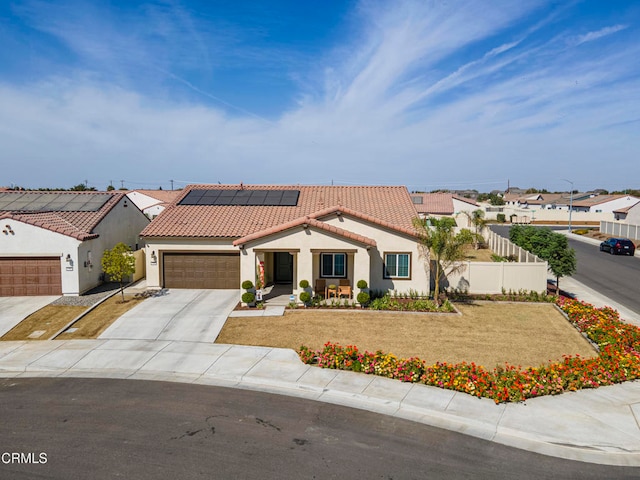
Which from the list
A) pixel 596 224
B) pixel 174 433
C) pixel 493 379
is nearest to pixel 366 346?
pixel 493 379

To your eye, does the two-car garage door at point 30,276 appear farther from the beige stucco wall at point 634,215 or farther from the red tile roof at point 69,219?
the beige stucco wall at point 634,215

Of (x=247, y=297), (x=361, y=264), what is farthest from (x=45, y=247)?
(x=361, y=264)

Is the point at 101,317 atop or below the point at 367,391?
atop

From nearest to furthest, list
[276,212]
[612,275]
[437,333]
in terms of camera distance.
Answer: [437,333]
[276,212]
[612,275]

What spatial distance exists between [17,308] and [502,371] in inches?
806

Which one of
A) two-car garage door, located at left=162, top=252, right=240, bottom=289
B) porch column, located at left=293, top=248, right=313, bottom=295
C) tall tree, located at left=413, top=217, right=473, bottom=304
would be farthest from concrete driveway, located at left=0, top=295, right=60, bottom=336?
tall tree, located at left=413, top=217, right=473, bottom=304

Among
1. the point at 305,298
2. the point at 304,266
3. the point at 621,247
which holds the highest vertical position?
the point at 304,266

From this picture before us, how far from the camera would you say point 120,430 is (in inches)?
416

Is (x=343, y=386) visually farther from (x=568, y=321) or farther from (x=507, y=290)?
(x=507, y=290)

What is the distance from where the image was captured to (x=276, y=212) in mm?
27391

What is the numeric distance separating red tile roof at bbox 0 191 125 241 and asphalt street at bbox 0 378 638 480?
11584mm

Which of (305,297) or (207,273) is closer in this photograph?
(305,297)

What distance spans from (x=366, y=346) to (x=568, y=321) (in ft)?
31.3

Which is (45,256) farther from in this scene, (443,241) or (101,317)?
(443,241)
